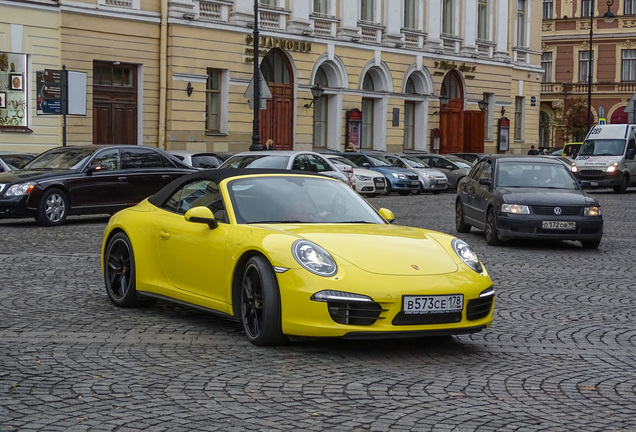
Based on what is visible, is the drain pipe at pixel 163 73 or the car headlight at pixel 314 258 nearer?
the car headlight at pixel 314 258

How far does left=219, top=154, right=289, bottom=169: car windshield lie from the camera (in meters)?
25.8

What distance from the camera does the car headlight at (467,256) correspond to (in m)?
8.70

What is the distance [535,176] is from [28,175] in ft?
29.8

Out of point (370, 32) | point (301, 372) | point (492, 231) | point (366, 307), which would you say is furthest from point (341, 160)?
point (301, 372)

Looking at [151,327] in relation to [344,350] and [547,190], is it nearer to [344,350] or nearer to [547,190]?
[344,350]

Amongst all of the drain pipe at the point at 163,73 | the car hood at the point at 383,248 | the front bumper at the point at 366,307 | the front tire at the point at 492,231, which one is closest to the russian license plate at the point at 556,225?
the front tire at the point at 492,231

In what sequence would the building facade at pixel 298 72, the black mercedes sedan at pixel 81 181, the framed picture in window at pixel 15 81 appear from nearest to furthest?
the black mercedes sedan at pixel 81 181 < the framed picture in window at pixel 15 81 < the building facade at pixel 298 72

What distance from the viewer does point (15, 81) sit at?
3359cm

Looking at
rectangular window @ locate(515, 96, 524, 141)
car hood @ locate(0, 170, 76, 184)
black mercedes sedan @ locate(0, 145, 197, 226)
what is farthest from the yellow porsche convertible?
rectangular window @ locate(515, 96, 524, 141)

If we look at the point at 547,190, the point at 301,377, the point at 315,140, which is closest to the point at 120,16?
the point at 315,140

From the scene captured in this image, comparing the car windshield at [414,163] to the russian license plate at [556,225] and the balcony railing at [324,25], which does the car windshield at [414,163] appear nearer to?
the balcony railing at [324,25]

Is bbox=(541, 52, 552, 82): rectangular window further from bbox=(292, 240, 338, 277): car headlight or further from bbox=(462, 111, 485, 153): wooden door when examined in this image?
bbox=(292, 240, 338, 277): car headlight

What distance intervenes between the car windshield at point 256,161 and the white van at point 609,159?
46.5ft

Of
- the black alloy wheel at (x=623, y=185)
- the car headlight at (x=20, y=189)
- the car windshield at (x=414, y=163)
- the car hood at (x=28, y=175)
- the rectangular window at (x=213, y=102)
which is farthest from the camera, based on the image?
the car windshield at (x=414, y=163)
